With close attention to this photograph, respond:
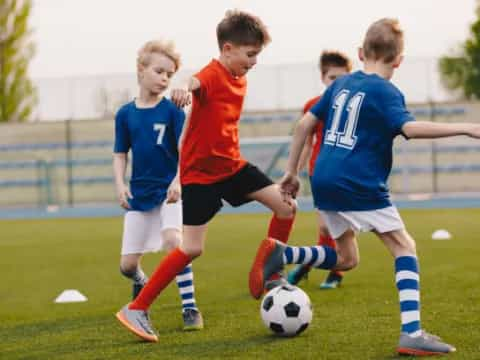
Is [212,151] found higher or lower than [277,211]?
higher

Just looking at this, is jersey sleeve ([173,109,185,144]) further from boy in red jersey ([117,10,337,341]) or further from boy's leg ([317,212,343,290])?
boy's leg ([317,212,343,290])

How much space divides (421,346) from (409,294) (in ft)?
0.83

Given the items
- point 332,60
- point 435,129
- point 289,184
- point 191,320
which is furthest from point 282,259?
point 332,60

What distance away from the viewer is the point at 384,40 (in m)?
4.73

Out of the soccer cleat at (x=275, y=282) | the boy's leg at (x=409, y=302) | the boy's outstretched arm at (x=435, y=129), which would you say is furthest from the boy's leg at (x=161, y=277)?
the boy's outstretched arm at (x=435, y=129)

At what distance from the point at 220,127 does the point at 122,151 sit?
803mm

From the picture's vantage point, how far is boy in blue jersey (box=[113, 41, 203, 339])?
5984 mm

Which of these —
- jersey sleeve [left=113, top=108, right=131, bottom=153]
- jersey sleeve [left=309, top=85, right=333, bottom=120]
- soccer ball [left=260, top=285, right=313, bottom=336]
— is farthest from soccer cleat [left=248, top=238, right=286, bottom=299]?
jersey sleeve [left=113, top=108, right=131, bottom=153]

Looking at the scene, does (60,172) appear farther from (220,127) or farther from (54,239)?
(220,127)

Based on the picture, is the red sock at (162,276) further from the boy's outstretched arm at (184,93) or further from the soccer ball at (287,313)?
the boy's outstretched arm at (184,93)

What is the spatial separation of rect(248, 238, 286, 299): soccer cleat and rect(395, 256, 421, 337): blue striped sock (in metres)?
0.83

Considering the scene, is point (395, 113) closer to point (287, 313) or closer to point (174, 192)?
point (287, 313)

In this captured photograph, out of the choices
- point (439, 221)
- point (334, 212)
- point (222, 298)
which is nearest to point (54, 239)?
point (439, 221)

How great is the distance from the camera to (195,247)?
557 cm
